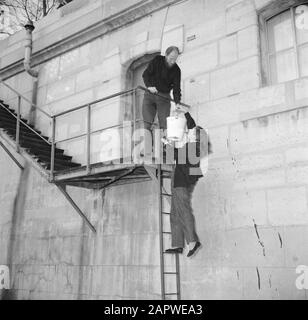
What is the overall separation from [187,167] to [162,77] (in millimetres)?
1641

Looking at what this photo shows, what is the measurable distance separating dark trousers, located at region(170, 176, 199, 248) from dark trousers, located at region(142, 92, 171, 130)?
1.18 meters

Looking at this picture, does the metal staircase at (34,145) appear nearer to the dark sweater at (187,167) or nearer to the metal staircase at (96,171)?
the metal staircase at (96,171)

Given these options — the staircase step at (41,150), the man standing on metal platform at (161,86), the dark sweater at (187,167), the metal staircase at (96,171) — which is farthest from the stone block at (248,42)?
the staircase step at (41,150)

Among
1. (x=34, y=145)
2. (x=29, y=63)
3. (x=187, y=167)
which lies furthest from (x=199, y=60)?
(x=29, y=63)

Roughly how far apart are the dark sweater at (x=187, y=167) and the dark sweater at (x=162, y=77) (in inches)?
22.6

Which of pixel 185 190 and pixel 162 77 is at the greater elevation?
pixel 162 77

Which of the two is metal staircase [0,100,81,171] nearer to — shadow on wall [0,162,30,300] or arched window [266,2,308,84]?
shadow on wall [0,162,30,300]

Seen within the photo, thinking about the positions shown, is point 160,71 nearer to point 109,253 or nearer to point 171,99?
point 171,99

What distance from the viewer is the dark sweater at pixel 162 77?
681cm

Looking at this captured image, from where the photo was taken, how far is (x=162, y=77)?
22.5ft

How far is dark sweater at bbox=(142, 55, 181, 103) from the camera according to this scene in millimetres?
6809

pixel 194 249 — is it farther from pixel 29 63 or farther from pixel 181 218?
pixel 29 63
